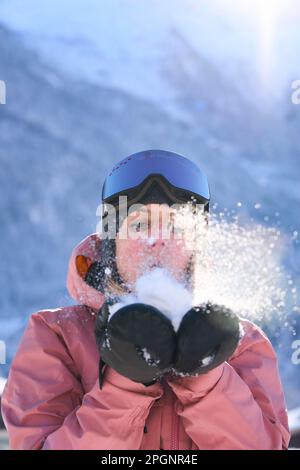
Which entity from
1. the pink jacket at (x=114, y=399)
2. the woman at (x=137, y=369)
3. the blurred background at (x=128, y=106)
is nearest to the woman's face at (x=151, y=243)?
the woman at (x=137, y=369)

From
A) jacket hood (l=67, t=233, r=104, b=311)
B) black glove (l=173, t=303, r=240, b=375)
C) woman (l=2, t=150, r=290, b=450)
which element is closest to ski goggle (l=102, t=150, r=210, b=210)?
woman (l=2, t=150, r=290, b=450)

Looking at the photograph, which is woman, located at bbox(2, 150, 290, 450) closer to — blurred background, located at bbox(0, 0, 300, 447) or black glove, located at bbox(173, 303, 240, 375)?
black glove, located at bbox(173, 303, 240, 375)

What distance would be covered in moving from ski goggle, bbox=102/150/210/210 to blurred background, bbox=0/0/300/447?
422cm

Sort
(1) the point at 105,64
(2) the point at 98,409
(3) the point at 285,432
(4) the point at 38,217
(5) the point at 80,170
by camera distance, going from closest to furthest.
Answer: (2) the point at 98,409
(3) the point at 285,432
(4) the point at 38,217
(5) the point at 80,170
(1) the point at 105,64

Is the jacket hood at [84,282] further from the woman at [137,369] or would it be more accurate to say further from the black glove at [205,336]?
the black glove at [205,336]

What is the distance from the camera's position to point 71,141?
6.61 metres

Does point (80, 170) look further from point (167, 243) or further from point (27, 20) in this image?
point (167, 243)

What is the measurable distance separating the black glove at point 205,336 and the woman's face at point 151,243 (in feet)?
0.53

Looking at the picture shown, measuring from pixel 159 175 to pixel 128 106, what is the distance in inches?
220

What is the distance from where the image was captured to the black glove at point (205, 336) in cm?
90

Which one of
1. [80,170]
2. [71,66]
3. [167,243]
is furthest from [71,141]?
[167,243]

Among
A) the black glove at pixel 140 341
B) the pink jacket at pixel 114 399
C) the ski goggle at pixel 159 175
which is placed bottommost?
the pink jacket at pixel 114 399

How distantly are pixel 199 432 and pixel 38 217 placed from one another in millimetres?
5070

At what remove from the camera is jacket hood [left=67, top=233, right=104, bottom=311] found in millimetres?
1273
